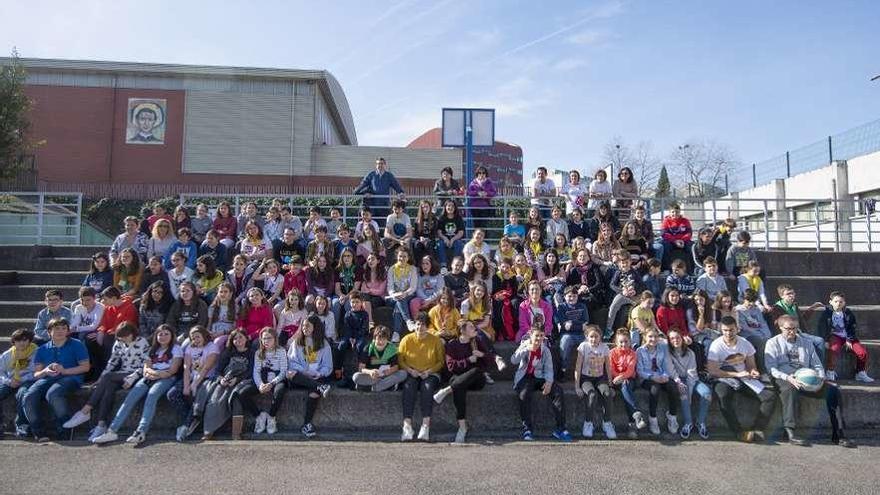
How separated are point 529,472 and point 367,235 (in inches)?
205

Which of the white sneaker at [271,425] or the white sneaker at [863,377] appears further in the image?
the white sneaker at [863,377]

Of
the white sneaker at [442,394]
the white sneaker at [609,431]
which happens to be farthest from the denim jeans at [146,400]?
the white sneaker at [609,431]

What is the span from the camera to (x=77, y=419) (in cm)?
656

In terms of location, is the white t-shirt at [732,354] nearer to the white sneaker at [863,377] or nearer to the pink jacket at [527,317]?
the white sneaker at [863,377]

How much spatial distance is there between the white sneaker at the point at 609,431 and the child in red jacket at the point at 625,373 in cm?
20

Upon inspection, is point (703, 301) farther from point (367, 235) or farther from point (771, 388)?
point (367, 235)

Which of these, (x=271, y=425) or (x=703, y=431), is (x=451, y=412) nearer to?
(x=271, y=425)

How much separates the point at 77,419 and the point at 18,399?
777 mm

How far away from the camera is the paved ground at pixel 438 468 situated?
5098 mm

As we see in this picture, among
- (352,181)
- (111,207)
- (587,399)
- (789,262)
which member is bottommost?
(587,399)

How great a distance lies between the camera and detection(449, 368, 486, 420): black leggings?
263 inches

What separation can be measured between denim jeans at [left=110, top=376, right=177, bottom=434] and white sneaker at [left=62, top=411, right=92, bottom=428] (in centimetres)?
33

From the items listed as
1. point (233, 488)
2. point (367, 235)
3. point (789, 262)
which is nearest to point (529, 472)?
point (233, 488)

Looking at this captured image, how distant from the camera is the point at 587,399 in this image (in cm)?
679
